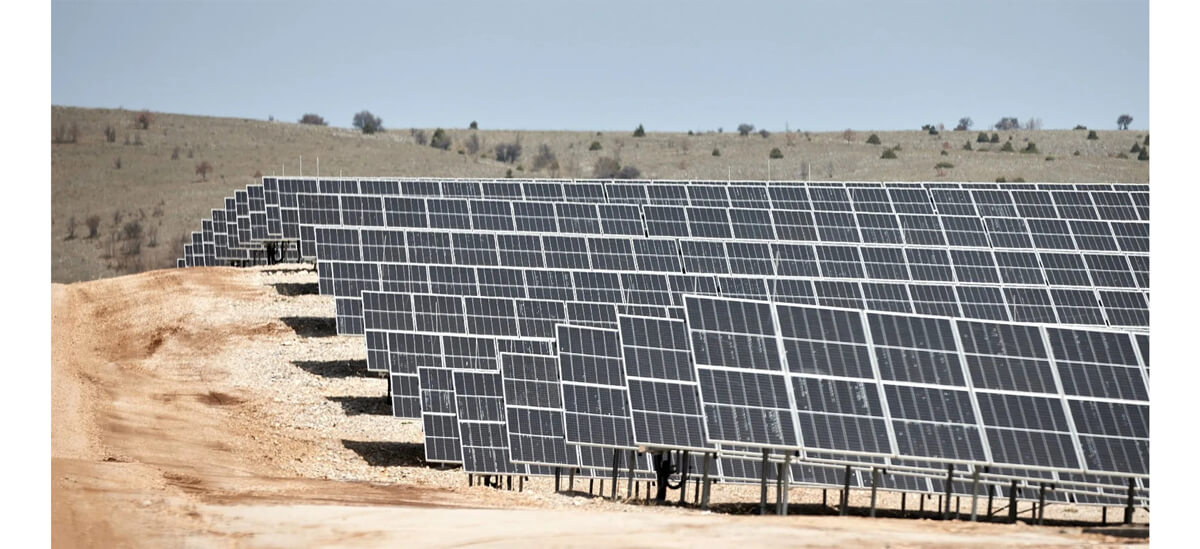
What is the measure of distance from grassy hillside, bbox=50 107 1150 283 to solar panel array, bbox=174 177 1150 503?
2654 centimetres

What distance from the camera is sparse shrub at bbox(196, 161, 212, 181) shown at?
336 ft

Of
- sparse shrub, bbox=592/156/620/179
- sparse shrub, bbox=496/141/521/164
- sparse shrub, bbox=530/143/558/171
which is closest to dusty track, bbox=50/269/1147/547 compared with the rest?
sparse shrub, bbox=592/156/620/179

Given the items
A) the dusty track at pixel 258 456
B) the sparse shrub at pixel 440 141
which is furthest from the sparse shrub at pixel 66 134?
A: the dusty track at pixel 258 456

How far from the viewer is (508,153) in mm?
123125

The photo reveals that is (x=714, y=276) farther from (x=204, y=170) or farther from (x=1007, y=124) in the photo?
(x=1007, y=124)

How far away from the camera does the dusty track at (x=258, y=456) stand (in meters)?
19.2

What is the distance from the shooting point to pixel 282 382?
39.7 metres

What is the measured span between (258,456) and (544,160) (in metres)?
90.2

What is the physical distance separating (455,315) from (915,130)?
97.4 m

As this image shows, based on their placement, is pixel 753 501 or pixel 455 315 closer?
pixel 753 501

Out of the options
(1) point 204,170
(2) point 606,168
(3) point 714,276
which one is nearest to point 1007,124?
(2) point 606,168

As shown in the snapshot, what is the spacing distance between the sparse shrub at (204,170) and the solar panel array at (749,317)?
36.2m

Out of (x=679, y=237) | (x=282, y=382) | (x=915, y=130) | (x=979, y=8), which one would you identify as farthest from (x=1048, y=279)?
(x=915, y=130)

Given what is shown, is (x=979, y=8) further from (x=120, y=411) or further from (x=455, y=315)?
(x=120, y=411)
